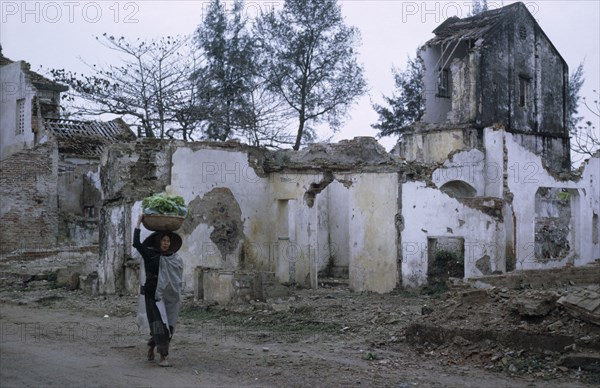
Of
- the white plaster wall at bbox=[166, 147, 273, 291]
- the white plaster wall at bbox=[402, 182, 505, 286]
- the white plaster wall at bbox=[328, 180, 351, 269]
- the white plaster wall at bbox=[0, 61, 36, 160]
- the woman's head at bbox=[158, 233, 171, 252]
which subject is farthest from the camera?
the white plaster wall at bbox=[0, 61, 36, 160]

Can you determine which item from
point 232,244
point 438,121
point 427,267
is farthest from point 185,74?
point 427,267

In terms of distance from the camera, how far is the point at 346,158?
25.4 m

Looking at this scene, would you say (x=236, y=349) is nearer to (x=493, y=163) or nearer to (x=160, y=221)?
(x=160, y=221)

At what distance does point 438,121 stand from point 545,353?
2213 cm

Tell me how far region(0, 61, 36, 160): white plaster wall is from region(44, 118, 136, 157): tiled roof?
4.40 ft

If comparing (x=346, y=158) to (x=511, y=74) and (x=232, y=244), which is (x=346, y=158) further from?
(x=511, y=74)

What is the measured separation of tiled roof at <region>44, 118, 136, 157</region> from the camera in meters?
33.4

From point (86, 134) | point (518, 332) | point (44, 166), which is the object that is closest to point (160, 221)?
point (518, 332)

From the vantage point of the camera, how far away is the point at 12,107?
34.9 m

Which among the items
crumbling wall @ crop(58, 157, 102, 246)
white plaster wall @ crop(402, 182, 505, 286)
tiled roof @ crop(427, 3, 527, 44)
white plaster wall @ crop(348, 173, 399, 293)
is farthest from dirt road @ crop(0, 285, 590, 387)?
tiled roof @ crop(427, 3, 527, 44)

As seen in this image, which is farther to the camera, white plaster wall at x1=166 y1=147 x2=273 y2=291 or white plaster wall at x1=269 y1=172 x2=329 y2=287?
white plaster wall at x1=269 y1=172 x2=329 y2=287

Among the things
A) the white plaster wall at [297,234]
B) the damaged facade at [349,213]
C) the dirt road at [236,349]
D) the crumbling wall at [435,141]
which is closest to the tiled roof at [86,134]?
the damaged facade at [349,213]

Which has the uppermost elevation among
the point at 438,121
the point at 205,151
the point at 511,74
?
the point at 511,74

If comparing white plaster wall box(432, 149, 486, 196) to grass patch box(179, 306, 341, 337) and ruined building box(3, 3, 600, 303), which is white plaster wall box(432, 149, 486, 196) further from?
grass patch box(179, 306, 341, 337)
